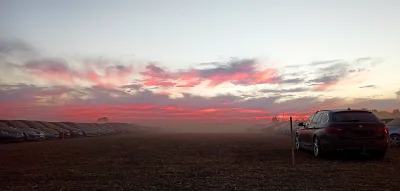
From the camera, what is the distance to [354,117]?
13352 mm

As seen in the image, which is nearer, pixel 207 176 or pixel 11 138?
pixel 207 176

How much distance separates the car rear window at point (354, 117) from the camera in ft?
43.5

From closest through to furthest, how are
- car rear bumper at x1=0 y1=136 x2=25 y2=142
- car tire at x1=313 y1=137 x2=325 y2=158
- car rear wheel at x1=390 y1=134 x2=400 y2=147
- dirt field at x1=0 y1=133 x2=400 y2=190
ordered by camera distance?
dirt field at x1=0 y1=133 x2=400 y2=190, car tire at x1=313 y1=137 x2=325 y2=158, car rear wheel at x1=390 y1=134 x2=400 y2=147, car rear bumper at x1=0 y1=136 x2=25 y2=142

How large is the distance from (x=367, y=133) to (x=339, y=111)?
1.22m

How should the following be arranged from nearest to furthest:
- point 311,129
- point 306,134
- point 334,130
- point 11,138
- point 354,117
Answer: point 334,130 < point 354,117 < point 311,129 < point 306,134 < point 11,138

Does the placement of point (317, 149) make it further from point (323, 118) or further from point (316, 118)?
point (316, 118)

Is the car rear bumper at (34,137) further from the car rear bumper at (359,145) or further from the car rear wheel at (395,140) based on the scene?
the car rear wheel at (395,140)

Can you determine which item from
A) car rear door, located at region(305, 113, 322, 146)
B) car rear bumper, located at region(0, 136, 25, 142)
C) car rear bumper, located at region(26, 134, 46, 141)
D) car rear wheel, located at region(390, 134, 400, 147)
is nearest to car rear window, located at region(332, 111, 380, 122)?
car rear door, located at region(305, 113, 322, 146)

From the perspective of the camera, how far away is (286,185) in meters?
8.09

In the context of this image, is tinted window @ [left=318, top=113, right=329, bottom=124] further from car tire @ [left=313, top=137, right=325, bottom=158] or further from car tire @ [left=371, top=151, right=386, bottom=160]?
car tire @ [left=371, top=151, right=386, bottom=160]

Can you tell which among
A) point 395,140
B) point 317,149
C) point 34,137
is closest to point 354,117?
point 317,149

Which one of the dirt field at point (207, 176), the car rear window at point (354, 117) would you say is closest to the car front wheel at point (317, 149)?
the car rear window at point (354, 117)

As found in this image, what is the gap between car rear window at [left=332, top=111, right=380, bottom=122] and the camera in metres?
13.3

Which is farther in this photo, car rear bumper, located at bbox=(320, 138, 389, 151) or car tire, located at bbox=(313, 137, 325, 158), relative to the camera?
car tire, located at bbox=(313, 137, 325, 158)
